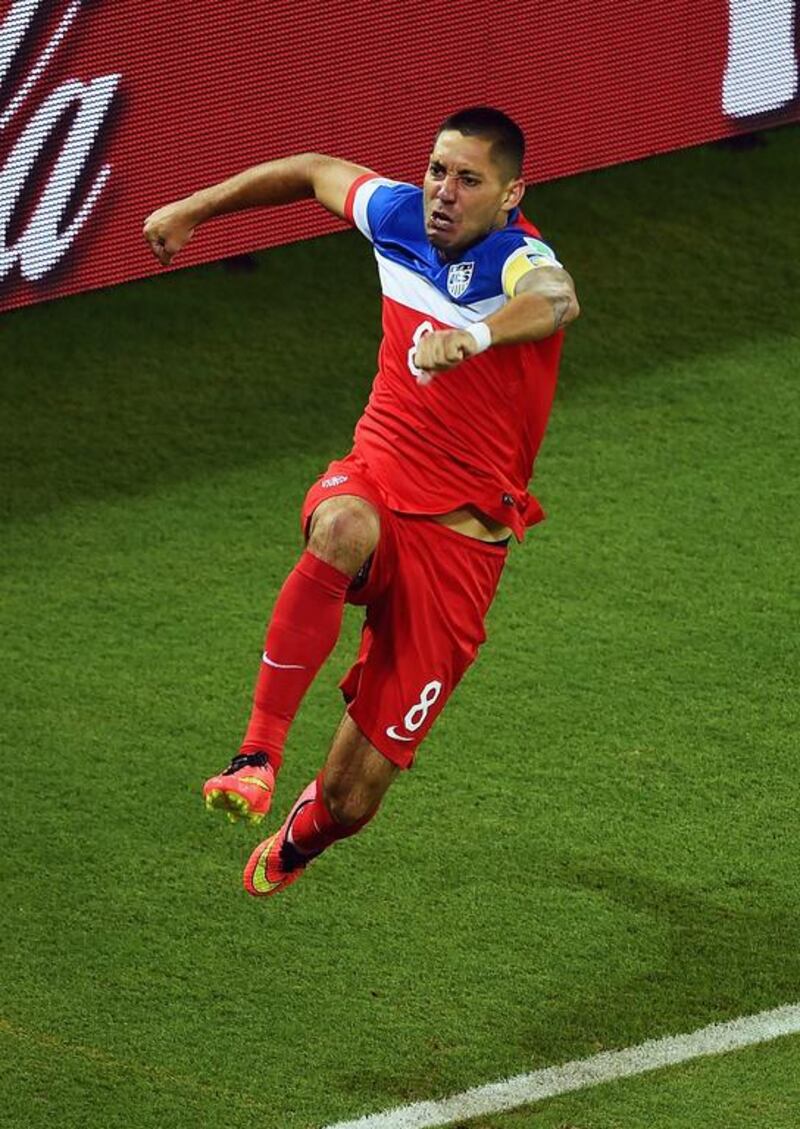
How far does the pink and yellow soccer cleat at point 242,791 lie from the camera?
15.0 ft

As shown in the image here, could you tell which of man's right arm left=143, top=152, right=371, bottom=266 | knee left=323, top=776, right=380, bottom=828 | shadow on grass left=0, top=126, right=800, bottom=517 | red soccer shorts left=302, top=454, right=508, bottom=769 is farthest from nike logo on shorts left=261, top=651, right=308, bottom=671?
shadow on grass left=0, top=126, right=800, bottom=517

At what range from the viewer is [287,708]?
4789 mm

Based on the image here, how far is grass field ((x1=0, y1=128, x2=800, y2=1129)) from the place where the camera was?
516cm

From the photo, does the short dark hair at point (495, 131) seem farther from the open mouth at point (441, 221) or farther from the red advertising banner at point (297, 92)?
the red advertising banner at point (297, 92)

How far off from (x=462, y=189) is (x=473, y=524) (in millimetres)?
721

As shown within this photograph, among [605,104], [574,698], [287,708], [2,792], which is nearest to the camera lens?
[287,708]

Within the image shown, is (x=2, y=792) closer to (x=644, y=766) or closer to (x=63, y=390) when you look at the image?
(x=644, y=766)

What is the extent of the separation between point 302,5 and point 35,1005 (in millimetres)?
3492

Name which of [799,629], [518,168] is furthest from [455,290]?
[799,629]

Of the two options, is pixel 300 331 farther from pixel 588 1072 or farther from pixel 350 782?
pixel 588 1072

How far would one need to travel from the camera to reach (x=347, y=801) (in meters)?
5.08

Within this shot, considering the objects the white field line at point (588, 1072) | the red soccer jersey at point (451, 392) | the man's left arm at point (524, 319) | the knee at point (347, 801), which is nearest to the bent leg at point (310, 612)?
the red soccer jersey at point (451, 392)

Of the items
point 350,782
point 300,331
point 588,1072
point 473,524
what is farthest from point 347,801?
point 300,331

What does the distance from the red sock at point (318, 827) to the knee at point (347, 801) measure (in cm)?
2
